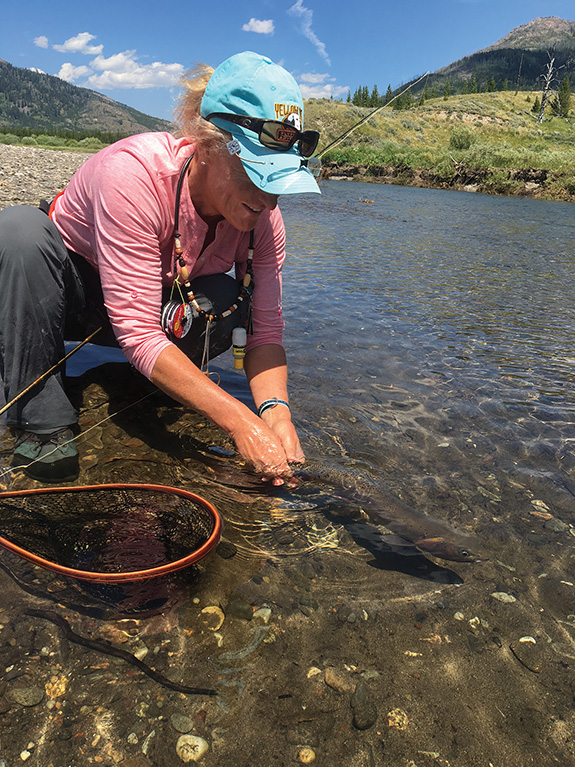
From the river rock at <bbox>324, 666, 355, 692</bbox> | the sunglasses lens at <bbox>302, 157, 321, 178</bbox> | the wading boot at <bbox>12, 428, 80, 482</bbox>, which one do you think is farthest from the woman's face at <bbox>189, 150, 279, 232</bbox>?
the river rock at <bbox>324, 666, 355, 692</bbox>

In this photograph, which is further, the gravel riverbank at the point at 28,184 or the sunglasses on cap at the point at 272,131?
the gravel riverbank at the point at 28,184

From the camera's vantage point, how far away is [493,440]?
3.42 meters

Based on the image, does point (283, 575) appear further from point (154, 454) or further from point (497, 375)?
point (497, 375)

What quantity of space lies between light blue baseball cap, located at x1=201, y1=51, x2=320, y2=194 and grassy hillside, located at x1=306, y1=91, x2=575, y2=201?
21.5 meters

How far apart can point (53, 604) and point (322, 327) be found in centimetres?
437

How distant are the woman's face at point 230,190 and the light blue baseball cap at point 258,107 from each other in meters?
0.09

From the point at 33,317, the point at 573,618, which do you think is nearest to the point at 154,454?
the point at 33,317

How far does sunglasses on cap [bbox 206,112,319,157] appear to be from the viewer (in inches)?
85.0

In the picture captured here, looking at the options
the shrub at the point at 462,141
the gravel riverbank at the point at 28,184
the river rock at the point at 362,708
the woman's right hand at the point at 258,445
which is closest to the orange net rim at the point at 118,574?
the woman's right hand at the point at 258,445

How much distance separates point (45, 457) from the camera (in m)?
2.60

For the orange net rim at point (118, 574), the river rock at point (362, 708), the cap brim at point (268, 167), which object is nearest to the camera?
the river rock at point (362, 708)

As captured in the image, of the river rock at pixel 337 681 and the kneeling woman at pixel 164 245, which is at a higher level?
the kneeling woman at pixel 164 245

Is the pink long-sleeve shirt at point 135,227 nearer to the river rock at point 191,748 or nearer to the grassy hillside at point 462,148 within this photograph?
the river rock at point 191,748

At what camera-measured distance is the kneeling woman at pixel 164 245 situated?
219cm
